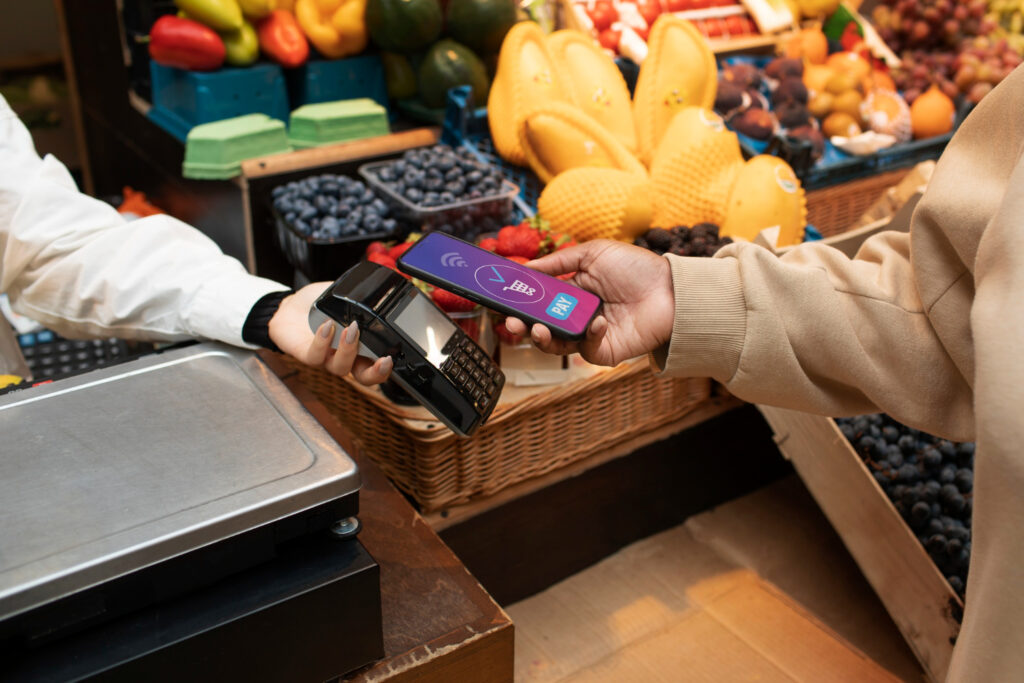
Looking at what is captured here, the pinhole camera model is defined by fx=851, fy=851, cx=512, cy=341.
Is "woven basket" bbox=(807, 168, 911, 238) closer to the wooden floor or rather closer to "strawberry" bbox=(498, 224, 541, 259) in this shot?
the wooden floor

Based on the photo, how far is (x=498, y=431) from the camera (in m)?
1.46

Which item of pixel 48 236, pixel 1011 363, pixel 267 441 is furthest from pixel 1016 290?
pixel 48 236

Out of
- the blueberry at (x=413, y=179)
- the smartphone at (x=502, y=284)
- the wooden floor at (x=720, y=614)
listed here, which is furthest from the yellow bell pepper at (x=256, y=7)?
the wooden floor at (x=720, y=614)

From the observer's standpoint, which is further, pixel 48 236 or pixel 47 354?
pixel 47 354

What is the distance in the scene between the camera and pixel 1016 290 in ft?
2.26

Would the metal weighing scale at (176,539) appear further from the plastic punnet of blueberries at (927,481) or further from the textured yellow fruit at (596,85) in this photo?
the textured yellow fruit at (596,85)

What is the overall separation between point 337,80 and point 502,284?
142cm

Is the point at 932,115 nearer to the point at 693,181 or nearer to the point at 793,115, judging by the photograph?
the point at 793,115

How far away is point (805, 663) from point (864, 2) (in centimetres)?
290

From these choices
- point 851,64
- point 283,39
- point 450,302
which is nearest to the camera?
point 450,302

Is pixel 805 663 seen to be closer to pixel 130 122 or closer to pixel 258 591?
pixel 258 591

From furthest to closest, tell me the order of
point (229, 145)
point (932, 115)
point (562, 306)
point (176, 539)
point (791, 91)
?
1. point (932, 115)
2. point (791, 91)
3. point (229, 145)
4. point (562, 306)
5. point (176, 539)

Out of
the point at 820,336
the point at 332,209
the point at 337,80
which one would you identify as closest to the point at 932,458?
the point at 820,336

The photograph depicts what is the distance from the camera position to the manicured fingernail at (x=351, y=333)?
3.15ft
